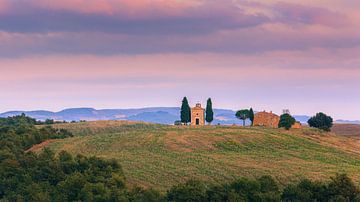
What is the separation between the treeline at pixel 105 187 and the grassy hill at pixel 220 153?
6.88m

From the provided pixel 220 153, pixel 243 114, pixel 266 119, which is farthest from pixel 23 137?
pixel 243 114

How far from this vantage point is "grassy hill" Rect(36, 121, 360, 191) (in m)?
78.6

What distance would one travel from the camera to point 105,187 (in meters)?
64.1

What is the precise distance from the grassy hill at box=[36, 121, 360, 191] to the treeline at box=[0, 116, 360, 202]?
22.6ft

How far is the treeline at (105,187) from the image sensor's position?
5884cm

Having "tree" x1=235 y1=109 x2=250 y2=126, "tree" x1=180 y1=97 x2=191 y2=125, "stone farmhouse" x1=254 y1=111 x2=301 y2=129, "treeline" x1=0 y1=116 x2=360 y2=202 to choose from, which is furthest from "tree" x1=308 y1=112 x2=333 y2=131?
"treeline" x1=0 y1=116 x2=360 y2=202

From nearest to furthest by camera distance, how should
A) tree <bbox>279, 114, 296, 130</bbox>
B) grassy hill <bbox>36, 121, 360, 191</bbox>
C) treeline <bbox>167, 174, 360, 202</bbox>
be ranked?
treeline <bbox>167, 174, 360, 202</bbox>, grassy hill <bbox>36, 121, 360, 191</bbox>, tree <bbox>279, 114, 296, 130</bbox>

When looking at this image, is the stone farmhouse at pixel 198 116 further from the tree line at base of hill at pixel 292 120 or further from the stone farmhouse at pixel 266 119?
the stone farmhouse at pixel 266 119

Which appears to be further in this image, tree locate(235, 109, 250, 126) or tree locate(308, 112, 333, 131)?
tree locate(235, 109, 250, 126)

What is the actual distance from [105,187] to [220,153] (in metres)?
37.8

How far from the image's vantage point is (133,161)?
289 ft

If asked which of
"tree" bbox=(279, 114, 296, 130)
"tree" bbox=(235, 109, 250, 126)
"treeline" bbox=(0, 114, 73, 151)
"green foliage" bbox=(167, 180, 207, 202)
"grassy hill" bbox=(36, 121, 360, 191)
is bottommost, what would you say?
"green foliage" bbox=(167, 180, 207, 202)

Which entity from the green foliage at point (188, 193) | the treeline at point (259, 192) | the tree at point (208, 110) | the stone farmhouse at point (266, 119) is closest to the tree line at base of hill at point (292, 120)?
the stone farmhouse at point (266, 119)

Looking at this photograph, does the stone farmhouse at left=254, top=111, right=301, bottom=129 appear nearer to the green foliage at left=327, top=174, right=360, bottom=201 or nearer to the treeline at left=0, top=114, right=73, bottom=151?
the treeline at left=0, top=114, right=73, bottom=151
